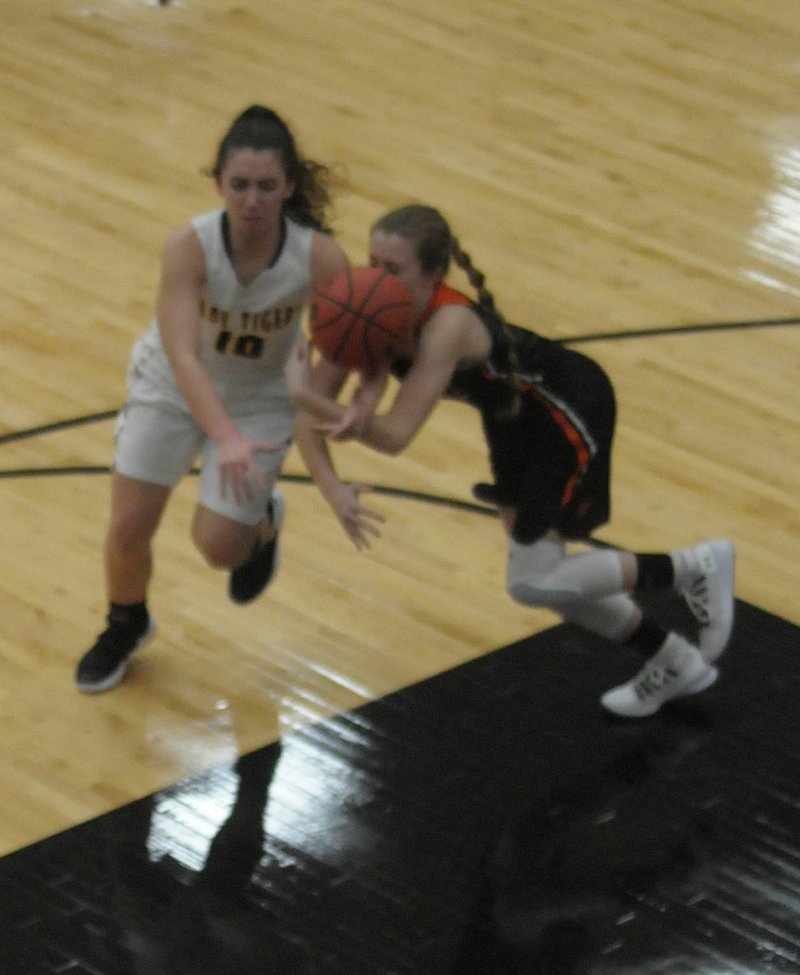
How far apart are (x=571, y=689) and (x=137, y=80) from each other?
4219mm

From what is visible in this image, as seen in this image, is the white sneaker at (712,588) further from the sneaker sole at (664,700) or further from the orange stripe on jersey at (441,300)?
the orange stripe on jersey at (441,300)

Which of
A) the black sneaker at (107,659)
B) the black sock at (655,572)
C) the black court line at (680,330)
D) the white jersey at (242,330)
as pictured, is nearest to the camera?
the white jersey at (242,330)

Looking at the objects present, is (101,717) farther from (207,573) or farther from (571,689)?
(571,689)

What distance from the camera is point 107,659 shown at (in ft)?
13.7

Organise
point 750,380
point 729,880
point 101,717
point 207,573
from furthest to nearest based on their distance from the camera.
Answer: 1. point 750,380
2. point 207,573
3. point 101,717
4. point 729,880

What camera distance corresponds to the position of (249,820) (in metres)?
3.79

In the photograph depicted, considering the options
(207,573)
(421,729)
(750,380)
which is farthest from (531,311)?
(421,729)

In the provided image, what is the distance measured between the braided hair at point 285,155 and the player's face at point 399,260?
0.96 feet

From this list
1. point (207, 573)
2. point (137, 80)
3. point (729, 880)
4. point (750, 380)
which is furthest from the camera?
point (137, 80)

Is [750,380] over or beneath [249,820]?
over

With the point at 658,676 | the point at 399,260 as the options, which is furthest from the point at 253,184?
the point at 658,676

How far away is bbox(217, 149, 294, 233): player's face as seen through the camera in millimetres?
3535

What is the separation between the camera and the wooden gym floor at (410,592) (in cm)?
357

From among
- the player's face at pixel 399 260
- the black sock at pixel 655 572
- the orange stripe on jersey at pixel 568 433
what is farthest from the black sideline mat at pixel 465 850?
the player's face at pixel 399 260
